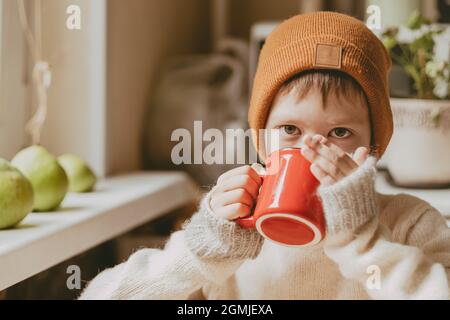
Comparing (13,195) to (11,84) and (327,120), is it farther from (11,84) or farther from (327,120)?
(327,120)

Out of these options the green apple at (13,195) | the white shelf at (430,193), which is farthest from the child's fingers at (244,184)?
the green apple at (13,195)

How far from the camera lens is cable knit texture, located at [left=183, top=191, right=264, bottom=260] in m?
0.45

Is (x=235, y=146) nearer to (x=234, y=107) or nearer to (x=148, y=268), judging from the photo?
(x=148, y=268)

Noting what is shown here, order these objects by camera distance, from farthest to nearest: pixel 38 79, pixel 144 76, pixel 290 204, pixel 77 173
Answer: pixel 144 76, pixel 77 173, pixel 38 79, pixel 290 204

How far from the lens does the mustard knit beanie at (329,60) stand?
436 mm

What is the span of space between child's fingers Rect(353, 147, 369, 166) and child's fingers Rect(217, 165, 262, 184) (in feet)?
0.24

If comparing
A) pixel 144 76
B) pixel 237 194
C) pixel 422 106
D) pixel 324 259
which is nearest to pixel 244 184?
pixel 237 194

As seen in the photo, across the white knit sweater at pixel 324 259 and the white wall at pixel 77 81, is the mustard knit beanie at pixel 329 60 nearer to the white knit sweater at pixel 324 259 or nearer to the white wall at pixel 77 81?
the white knit sweater at pixel 324 259

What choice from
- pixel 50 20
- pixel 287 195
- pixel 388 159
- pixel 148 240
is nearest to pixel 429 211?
pixel 388 159

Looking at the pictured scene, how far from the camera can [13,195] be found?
57 centimetres

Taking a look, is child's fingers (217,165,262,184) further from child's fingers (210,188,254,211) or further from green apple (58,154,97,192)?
green apple (58,154,97,192)

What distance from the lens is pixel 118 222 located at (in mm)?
701

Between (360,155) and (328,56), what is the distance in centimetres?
8
